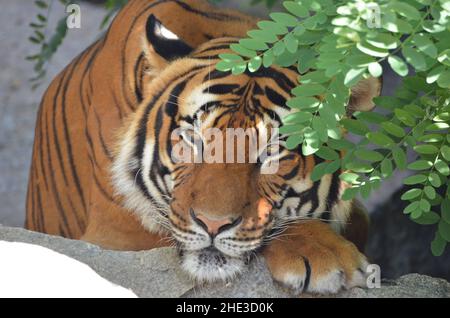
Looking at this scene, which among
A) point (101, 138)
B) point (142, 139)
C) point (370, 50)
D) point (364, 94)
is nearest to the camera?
point (370, 50)

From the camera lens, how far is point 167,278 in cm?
315

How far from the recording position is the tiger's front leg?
9.93 ft

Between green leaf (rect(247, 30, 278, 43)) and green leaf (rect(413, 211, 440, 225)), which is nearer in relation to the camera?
green leaf (rect(247, 30, 278, 43))

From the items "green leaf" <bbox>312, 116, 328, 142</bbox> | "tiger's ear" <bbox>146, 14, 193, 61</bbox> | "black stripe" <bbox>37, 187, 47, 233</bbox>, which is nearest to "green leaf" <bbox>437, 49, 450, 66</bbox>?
"green leaf" <bbox>312, 116, 328, 142</bbox>

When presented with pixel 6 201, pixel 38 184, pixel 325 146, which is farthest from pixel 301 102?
pixel 6 201

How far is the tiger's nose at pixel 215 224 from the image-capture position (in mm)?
3025

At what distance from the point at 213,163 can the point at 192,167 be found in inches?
4.5

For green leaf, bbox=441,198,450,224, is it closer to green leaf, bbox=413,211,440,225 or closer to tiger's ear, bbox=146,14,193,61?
green leaf, bbox=413,211,440,225

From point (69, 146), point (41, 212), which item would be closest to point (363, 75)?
point (69, 146)

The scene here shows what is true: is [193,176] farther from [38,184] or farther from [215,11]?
[38,184]

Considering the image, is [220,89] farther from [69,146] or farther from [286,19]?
[69,146]

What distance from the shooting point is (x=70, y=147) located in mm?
4184

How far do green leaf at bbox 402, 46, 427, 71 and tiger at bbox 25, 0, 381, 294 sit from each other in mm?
511

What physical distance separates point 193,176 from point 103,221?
2.11 ft
